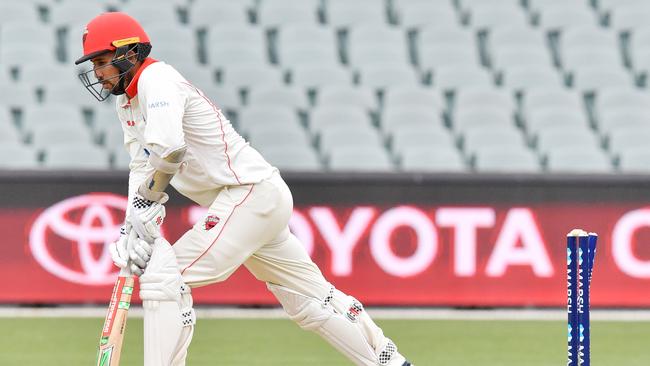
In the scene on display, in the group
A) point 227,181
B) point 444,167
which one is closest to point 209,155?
point 227,181

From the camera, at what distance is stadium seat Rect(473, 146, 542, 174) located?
1134cm

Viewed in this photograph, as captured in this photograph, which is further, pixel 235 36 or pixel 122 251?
pixel 235 36

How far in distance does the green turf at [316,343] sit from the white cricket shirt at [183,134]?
2041 mm

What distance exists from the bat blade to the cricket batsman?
94mm

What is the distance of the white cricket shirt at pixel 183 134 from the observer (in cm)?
498

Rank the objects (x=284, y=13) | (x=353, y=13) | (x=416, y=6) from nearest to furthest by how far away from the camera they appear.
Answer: (x=284, y=13)
(x=353, y=13)
(x=416, y=6)

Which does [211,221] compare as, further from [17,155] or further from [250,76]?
[250,76]

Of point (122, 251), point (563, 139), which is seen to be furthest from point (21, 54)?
point (122, 251)

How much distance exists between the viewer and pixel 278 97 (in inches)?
463

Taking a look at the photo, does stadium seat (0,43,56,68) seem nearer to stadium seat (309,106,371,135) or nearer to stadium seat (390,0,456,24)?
stadium seat (309,106,371,135)

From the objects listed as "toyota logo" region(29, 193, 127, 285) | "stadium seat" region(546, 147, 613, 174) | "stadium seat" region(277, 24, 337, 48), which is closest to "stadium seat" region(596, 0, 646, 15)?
"stadium seat" region(546, 147, 613, 174)

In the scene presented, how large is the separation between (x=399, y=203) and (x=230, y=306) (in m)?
1.54

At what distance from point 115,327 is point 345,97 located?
693 cm

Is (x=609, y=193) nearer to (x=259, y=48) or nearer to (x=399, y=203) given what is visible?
(x=399, y=203)
